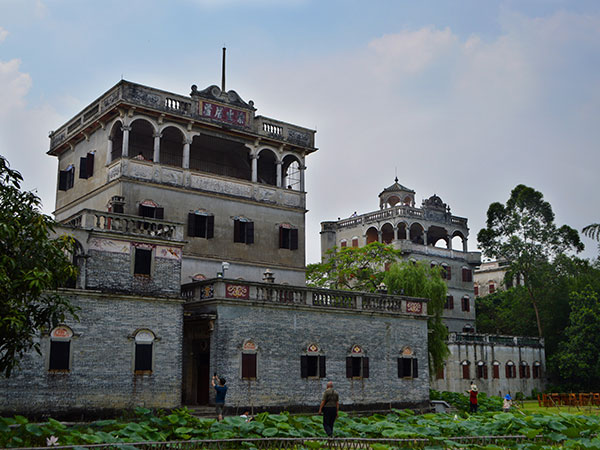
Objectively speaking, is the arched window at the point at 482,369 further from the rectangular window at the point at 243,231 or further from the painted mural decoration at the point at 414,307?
the rectangular window at the point at 243,231

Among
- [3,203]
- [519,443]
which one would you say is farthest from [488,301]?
[3,203]

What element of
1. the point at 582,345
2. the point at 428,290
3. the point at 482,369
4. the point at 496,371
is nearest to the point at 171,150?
the point at 428,290

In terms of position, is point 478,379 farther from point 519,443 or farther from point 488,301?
point 519,443

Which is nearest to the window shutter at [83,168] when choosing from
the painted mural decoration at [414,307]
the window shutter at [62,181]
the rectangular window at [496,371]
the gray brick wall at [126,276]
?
the window shutter at [62,181]

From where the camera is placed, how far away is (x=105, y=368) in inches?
927

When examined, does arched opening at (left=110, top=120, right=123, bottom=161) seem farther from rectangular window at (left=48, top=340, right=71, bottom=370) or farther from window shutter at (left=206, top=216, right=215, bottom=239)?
rectangular window at (left=48, top=340, right=71, bottom=370)

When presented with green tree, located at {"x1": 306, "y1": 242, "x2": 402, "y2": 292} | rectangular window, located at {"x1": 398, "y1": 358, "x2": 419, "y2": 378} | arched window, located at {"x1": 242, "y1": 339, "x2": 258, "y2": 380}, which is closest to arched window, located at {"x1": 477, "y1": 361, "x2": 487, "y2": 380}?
green tree, located at {"x1": 306, "y1": 242, "x2": 402, "y2": 292}

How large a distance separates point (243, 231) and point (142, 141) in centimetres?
656

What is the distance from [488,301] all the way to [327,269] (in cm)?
2239

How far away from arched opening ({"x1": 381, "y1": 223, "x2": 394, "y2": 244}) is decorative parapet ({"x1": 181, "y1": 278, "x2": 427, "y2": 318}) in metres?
23.4

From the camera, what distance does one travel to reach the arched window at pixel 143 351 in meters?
24.3

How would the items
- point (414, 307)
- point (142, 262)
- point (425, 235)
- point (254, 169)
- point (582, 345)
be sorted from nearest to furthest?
point (142, 262)
point (414, 307)
point (254, 169)
point (582, 345)
point (425, 235)

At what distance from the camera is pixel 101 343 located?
927 inches

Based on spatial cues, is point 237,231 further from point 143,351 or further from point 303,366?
point 143,351
